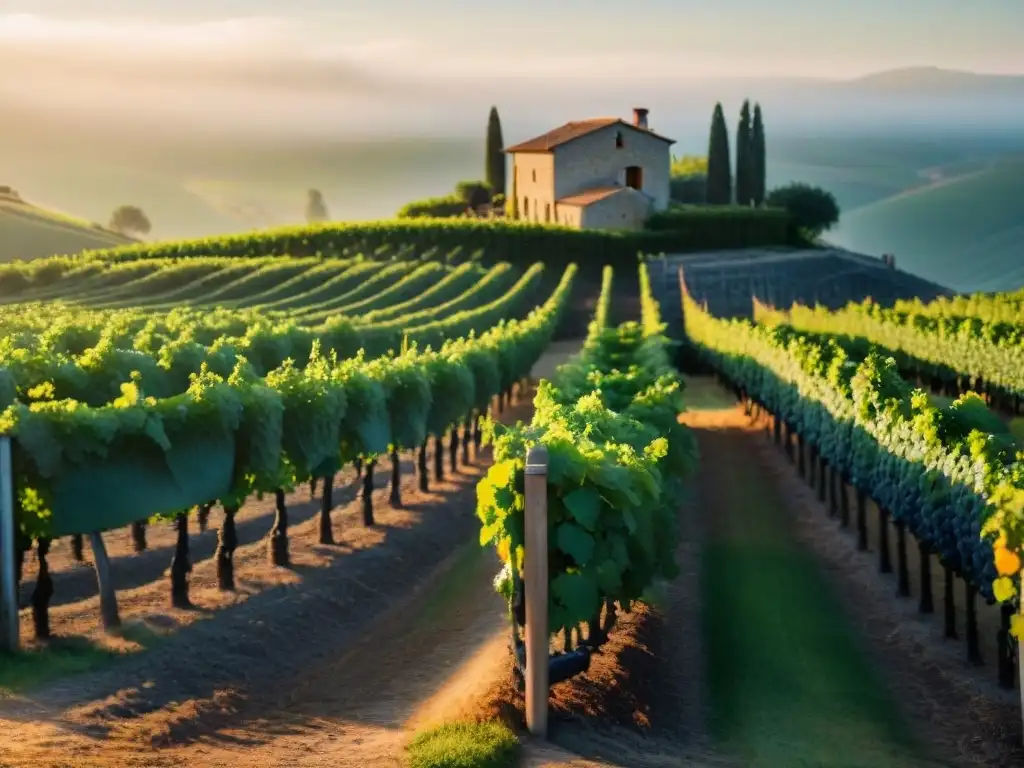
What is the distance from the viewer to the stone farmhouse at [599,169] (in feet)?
274

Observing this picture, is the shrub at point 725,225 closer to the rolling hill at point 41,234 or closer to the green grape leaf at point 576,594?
the rolling hill at point 41,234

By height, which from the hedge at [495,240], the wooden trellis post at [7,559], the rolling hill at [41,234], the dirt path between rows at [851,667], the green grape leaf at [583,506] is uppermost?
the rolling hill at [41,234]

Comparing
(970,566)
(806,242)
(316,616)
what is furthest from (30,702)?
(806,242)

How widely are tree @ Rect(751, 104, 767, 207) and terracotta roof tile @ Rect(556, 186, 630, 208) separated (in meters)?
17.9

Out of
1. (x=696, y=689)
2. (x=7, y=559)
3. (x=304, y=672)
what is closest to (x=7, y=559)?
(x=7, y=559)

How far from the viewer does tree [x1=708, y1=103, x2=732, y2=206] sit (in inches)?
3814

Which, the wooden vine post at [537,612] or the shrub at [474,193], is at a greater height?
the shrub at [474,193]

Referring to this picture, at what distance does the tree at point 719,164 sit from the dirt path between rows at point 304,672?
255ft

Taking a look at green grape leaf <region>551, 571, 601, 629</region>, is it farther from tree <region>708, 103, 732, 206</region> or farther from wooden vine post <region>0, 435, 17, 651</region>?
tree <region>708, 103, 732, 206</region>

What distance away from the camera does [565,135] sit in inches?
3472

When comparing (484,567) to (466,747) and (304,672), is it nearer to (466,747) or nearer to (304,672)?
(304,672)

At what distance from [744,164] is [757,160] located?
1.05 meters

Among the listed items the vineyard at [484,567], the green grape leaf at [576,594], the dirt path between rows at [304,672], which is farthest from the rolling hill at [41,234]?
the green grape leaf at [576,594]

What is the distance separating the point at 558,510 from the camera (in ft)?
41.5
